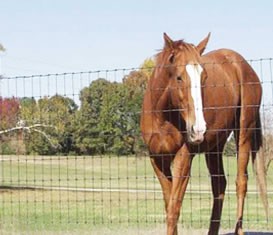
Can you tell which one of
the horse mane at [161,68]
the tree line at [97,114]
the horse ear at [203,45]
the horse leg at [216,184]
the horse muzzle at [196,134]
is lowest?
the horse leg at [216,184]

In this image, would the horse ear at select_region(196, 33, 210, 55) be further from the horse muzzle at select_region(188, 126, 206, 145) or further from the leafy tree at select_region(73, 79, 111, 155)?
the leafy tree at select_region(73, 79, 111, 155)

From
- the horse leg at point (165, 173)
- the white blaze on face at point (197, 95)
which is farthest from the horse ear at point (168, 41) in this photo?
the horse leg at point (165, 173)

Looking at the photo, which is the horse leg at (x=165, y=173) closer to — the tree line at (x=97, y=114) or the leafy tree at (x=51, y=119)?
the tree line at (x=97, y=114)

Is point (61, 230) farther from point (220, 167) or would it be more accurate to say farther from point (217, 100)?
point (217, 100)

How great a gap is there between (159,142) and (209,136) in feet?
2.41

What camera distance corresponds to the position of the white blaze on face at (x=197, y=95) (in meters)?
6.98

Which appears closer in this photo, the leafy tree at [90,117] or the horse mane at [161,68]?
the horse mane at [161,68]

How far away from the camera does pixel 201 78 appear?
23.7 ft

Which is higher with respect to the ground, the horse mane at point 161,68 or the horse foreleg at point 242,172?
the horse mane at point 161,68

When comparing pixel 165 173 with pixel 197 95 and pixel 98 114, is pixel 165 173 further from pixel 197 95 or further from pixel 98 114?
pixel 98 114

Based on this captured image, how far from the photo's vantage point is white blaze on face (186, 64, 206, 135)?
6980 millimetres

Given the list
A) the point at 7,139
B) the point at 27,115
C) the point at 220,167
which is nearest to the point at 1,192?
the point at 7,139

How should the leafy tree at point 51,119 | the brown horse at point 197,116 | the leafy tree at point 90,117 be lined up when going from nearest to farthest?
the brown horse at point 197,116 < the leafy tree at point 90,117 < the leafy tree at point 51,119

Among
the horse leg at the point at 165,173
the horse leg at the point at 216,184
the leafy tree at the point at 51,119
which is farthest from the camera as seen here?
the leafy tree at the point at 51,119
